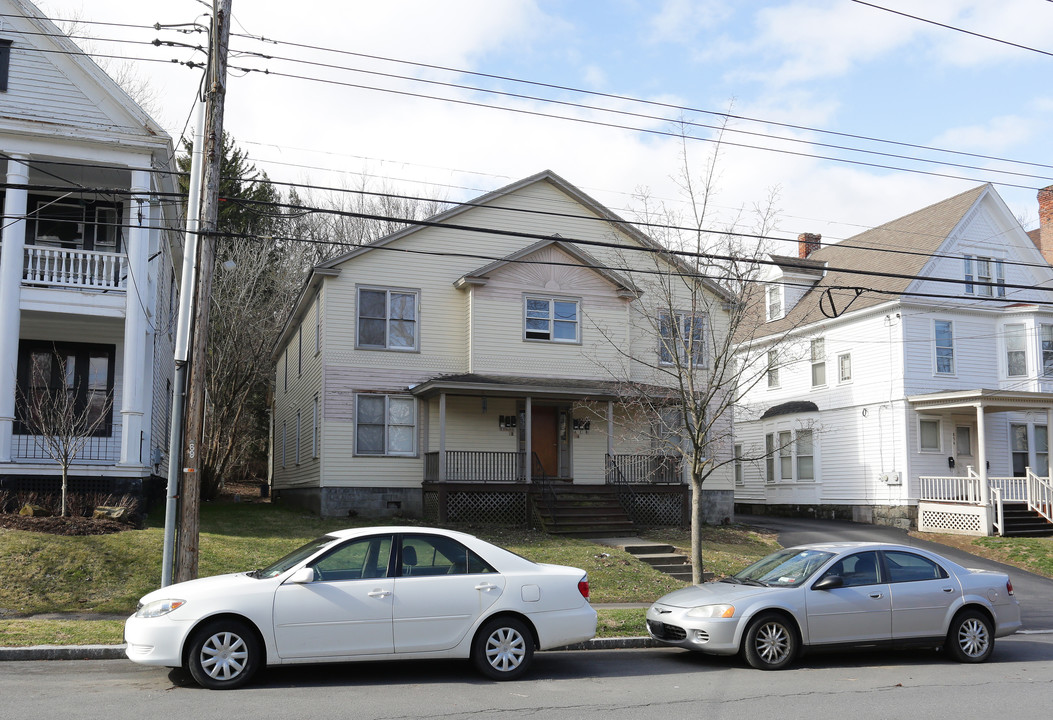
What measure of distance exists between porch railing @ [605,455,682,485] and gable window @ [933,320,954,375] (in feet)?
32.7

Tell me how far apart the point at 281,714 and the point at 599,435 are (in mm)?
18105

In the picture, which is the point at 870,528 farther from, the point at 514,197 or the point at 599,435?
the point at 514,197

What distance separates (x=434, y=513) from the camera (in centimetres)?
2234

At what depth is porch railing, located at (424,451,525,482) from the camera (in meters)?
22.6

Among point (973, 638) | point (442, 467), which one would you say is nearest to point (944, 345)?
point (442, 467)

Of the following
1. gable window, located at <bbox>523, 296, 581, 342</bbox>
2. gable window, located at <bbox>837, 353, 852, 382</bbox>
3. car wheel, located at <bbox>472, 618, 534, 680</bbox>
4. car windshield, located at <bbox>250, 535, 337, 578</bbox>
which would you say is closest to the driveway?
gable window, located at <bbox>837, 353, 852, 382</bbox>

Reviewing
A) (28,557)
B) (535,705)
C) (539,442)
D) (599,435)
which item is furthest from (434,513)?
(535,705)

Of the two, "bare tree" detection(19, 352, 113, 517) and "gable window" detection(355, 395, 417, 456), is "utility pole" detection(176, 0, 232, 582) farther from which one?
"gable window" detection(355, 395, 417, 456)

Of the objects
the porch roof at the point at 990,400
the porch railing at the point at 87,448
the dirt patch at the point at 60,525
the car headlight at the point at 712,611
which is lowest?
the car headlight at the point at 712,611

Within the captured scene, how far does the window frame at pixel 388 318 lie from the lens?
23.4 meters

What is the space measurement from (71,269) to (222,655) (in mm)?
12740

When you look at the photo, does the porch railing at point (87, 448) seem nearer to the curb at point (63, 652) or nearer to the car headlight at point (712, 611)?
the curb at point (63, 652)

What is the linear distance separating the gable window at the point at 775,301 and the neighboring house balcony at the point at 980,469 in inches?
268

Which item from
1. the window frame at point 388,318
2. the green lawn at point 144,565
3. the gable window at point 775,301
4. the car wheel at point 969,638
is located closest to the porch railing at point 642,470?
the green lawn at point 144,565
